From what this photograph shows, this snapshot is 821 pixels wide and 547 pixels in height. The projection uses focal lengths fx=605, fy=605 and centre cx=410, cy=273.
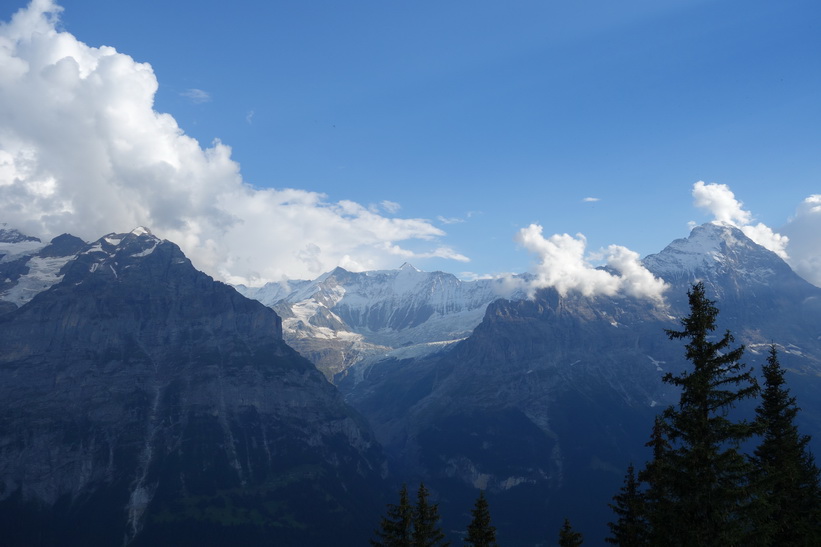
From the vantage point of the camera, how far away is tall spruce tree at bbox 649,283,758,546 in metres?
31.7

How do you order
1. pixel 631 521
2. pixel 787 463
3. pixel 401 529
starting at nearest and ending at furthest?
pixel 787 463 < pixel 631 521 < pixel 401 529

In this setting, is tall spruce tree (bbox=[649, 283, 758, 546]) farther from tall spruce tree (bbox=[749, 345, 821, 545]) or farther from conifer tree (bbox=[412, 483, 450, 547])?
conifer tree (bbox=[412, 483, 450, 547])

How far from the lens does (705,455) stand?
3183 cm

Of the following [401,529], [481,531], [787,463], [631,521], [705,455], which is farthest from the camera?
[481,531]

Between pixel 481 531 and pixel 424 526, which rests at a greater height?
pixel 424 526

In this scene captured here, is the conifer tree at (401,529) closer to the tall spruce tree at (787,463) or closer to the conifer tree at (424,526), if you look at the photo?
the conifer tree at (424,526)

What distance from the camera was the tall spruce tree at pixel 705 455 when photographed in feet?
104

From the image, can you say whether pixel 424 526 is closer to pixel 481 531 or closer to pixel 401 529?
pixel 401 529

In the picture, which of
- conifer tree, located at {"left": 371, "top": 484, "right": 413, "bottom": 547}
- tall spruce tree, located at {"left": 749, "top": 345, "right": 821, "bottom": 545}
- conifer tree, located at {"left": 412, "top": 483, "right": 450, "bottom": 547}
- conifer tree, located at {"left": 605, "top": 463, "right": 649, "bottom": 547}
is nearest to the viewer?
tall spruce tree, located at {"left": 749, "top": 345, "right": 821, "bottom": 545}

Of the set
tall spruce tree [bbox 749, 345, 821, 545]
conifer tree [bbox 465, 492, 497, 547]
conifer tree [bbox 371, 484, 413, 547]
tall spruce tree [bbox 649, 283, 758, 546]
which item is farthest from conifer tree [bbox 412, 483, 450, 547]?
tall spruce tree [bbox 749, 345, 821, 545]

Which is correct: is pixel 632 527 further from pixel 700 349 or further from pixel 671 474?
pixel 700 349

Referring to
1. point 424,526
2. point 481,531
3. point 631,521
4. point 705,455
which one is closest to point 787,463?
point 631,521

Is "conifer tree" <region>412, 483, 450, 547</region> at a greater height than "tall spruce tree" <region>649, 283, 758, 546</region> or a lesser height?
lesser

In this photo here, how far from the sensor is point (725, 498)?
104 feet
